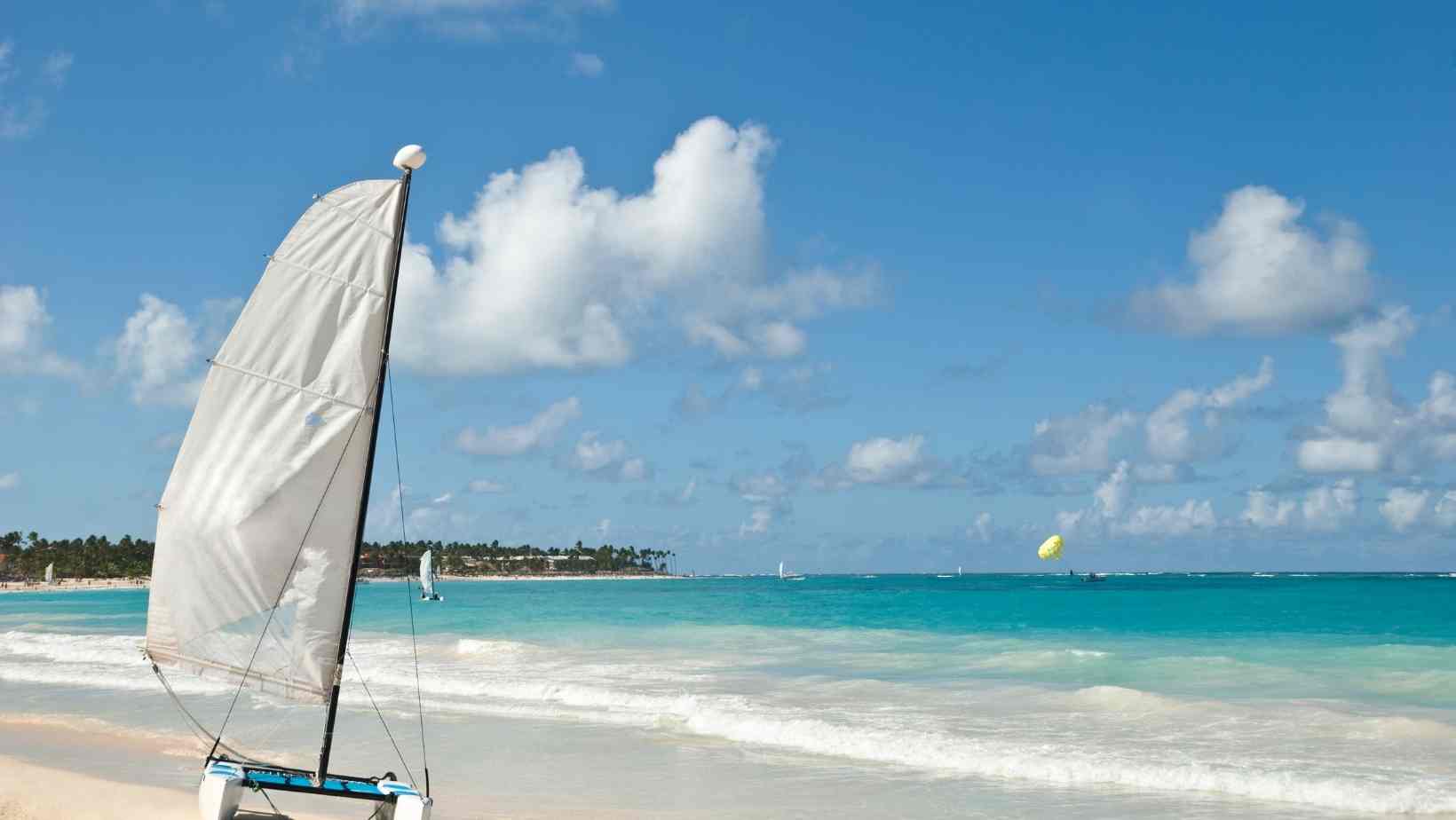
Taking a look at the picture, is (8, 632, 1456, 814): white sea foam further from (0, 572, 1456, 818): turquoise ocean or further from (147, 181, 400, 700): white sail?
(147, 181, 400, 700): white sail

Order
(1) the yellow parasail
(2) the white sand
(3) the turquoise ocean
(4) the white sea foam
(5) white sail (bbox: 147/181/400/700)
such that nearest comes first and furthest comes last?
(5) white sail (bbox: 147/181/400/700), (2) the white sand, (3) the turquoise ocean, (4) the white sea foam, (1) the yellow parasail

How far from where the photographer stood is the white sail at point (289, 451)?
9.68 metres

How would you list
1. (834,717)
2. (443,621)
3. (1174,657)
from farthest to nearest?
(443,621)
(1174,657)
(834,717)

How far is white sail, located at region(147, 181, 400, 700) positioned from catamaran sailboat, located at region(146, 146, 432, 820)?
0.01 meters

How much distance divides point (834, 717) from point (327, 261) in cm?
1293

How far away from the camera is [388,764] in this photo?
49.5ft

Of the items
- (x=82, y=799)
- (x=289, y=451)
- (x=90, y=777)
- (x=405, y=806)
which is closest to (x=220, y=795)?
(x=405, y=806)

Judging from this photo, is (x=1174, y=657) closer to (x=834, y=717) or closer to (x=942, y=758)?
(x=834, y=717)

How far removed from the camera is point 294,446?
9688 millimetres

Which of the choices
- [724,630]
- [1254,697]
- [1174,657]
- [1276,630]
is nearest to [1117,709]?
[1254,697]

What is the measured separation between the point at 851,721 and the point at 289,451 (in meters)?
12.2

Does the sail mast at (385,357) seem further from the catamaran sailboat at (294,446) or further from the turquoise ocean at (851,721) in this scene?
A: the turquoise ocean at (851,721)

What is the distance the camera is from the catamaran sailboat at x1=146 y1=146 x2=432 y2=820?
381 inches

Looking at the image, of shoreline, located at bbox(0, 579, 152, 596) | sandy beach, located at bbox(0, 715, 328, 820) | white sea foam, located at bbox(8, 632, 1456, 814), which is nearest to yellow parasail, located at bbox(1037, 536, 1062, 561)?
white sea foam, located at bbox(8, 632, 1456, 814)
